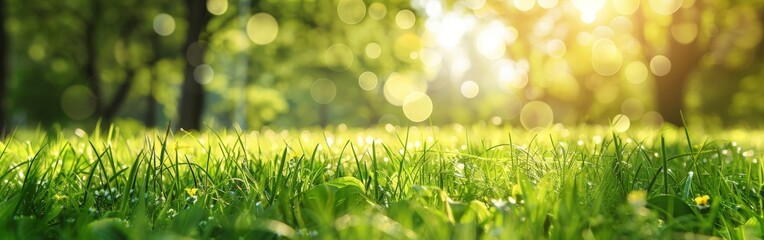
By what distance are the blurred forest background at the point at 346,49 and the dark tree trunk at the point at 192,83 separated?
3 centimetres

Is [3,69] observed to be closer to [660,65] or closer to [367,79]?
[660,65]

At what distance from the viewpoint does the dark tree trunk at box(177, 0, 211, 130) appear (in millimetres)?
14039

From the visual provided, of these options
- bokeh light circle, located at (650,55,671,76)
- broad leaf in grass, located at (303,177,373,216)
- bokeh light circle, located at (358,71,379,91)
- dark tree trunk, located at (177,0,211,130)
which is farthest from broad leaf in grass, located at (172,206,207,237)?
bokeh light circle, located at (358,71,379,91)

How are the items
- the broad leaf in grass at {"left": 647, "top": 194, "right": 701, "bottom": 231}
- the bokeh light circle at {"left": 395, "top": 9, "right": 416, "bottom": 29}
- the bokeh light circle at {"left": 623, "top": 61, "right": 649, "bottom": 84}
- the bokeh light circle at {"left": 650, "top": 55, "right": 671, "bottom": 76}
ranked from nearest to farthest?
the broad leaf in grass at {"left": 647, "top": 194, "right": 701, "bottom": 231}
the bokeh light circle at {"left": 650, "top": 55, "right": 671, "bottom": 76}
the bokeh light circle at {"left": 395, "top": 9, "right": 416, "bottom": 29}
the bokeh light circle at {"left": 623, "top": 61, "right": 649, "bottom": 84}

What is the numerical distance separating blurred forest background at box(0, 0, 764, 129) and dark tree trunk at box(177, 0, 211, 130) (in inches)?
1.1

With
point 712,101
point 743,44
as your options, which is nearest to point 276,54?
point 743,44

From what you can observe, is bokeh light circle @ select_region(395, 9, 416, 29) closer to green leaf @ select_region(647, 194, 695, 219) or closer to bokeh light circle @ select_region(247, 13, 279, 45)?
bokeh light circle @ select_region(247, 13, 279, 45)

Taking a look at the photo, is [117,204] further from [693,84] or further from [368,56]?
[693,84]

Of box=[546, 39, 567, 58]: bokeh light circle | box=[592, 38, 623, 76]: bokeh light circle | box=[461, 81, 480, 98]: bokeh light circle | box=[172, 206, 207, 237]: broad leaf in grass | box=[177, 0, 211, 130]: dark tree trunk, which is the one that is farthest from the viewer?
box=[461, 81, 480, 98]: bokeh light circle

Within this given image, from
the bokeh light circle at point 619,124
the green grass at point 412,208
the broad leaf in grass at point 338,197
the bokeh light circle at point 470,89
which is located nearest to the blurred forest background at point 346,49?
the bokeh light circle at point 619,124

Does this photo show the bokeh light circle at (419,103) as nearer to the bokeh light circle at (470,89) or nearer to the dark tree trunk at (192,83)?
the bokeh light circle at (470,89)

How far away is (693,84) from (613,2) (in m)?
18.7

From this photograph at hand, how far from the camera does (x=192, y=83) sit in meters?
14.4

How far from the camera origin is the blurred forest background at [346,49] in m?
14.3
